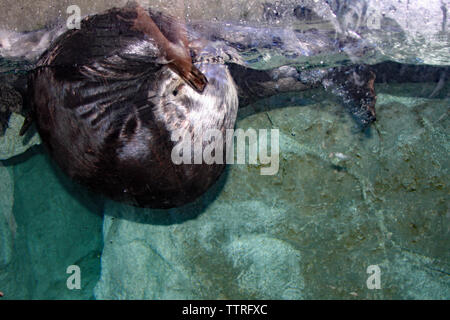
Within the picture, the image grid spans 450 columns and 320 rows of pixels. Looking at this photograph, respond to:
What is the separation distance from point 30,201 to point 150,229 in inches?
66.5

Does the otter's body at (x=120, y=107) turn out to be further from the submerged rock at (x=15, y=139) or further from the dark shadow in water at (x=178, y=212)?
the submerged rock at (x=15, y=139)

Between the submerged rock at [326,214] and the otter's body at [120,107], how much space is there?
123 cm

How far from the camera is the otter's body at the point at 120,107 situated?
2535 mm

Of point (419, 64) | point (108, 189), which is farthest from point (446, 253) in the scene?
point (108, 189)

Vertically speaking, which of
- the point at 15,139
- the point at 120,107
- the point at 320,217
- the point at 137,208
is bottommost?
the point at 320,217

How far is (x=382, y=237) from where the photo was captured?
146 inches

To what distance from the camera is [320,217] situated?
12.4 ft

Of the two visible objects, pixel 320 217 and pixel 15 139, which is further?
pixel 15 139

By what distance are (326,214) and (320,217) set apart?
77 millimetres

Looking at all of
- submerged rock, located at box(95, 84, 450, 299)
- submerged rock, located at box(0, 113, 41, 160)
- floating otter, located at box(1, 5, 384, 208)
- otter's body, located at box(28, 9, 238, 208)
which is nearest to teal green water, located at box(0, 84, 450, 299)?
submerged rock, located at box(95, 84, 450, 299)

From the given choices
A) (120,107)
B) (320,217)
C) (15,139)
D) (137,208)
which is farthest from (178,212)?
(15,139)

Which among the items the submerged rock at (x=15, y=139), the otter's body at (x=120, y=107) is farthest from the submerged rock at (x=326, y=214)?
the submerged rock at (x=15, y=139)

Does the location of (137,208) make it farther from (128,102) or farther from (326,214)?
(326,214)

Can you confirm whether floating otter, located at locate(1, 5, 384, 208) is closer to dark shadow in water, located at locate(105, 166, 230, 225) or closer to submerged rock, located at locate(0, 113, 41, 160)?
dark shadow in water, located at locate(105, 166, 230, 225)
